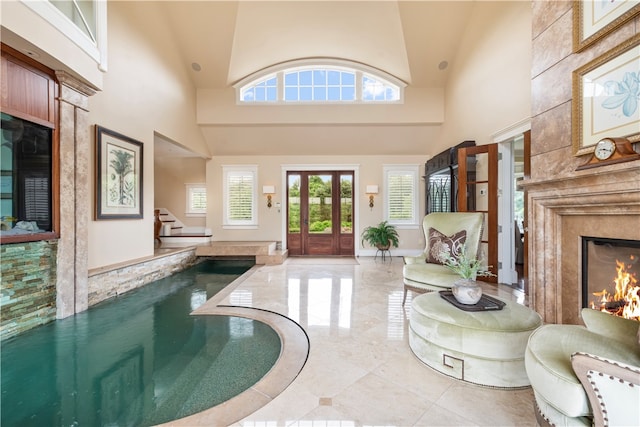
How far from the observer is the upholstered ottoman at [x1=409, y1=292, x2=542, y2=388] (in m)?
1.66

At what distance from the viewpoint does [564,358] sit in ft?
4.00

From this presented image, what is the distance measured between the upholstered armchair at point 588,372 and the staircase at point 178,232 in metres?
6.43

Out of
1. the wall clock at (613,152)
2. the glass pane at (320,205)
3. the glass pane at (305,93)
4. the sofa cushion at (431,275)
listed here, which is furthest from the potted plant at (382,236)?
the wall clock at (613,152)

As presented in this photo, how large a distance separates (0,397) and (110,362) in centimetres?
55

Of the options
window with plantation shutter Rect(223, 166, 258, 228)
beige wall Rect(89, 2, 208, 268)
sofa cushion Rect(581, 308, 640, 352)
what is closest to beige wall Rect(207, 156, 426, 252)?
window with plantation shutter Rect(223, 166, 258, 228)

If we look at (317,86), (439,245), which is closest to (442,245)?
(439,245)

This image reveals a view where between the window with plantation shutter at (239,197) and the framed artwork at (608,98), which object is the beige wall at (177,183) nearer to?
the window with plantation shutter at (239,197)

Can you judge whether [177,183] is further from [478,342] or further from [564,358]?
[564,358]

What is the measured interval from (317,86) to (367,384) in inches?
241

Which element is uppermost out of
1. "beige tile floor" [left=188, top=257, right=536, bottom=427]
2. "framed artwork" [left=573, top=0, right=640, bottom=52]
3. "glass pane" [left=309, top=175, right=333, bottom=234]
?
"framed artwork" [left=573, top=0, right=640, bottom=52]

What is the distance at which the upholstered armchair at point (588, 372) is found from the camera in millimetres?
962

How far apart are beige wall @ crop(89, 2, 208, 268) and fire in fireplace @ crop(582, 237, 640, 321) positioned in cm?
547

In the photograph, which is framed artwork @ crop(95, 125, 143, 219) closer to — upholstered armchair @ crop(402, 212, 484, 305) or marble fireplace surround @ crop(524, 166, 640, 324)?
upholstered armchair @ crop(402, 212, 484, 305)

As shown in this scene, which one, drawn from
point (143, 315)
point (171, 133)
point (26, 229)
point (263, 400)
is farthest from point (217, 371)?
point (171, 133)
